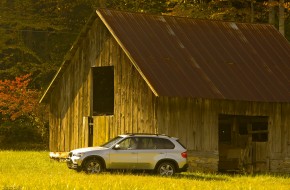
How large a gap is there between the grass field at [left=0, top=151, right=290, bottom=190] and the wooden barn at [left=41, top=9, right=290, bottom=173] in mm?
2600

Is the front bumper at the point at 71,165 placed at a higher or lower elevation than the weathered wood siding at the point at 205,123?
lower

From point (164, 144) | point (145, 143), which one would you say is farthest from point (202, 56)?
point (145, 143)

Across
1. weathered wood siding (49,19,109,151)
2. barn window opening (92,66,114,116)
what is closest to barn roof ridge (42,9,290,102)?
weathered wood siding (49,19,109,151)

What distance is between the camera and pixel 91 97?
4103 centimetres

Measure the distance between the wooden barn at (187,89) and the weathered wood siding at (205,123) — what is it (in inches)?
1.8

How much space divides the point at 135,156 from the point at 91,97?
807 cm

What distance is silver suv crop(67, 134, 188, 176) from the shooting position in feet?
110

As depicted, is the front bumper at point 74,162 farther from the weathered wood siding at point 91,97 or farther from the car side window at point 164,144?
the weathered wood siding at point 91,97

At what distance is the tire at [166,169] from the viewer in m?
33.9

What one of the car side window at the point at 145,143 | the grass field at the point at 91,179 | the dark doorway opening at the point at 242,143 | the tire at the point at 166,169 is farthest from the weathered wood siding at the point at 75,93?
the tire at the point at 166,169

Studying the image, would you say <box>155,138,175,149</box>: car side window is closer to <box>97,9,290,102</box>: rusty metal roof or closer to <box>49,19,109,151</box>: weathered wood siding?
<box>97,9,290,102</box>: rusty metal roof

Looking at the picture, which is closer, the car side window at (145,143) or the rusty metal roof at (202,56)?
the car side window at (145,143)

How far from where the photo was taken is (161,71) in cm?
3766

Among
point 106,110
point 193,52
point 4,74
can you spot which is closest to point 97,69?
point 106,110
